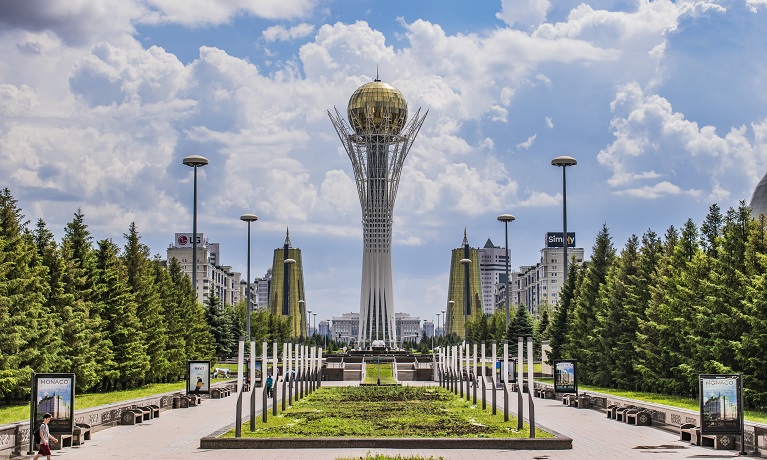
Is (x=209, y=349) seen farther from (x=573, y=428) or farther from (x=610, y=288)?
(x=573, y=428)

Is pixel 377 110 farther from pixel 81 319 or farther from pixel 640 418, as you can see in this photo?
pixel 640 418

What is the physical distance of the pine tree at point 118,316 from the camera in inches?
1667

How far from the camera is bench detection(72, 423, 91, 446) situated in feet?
72.9

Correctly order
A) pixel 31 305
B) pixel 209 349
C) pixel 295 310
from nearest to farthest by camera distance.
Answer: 1. pixel 31 305
2. pixel 209 349
3. pixel 295 310

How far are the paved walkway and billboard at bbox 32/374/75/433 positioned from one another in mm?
594

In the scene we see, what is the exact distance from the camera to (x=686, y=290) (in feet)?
116

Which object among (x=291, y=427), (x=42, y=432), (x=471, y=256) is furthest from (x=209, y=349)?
(x=471, y=256)

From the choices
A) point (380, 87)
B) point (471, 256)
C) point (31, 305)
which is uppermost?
point (380, 87)

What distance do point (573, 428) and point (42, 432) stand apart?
539 inches

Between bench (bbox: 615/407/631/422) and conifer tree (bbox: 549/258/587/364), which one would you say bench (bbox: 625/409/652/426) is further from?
conifer tree (bbox: 549/258/587/364)

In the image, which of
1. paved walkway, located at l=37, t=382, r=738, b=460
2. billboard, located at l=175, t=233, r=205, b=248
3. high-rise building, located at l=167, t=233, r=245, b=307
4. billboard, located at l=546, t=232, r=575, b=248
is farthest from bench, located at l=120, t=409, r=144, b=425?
billboard, located at l=175, t=233, r=205, b=248

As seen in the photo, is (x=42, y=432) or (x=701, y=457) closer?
(x=42, y=432)

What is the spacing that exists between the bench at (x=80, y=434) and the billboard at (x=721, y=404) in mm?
13010

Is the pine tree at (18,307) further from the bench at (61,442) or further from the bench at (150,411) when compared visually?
the bench at (61,442)
